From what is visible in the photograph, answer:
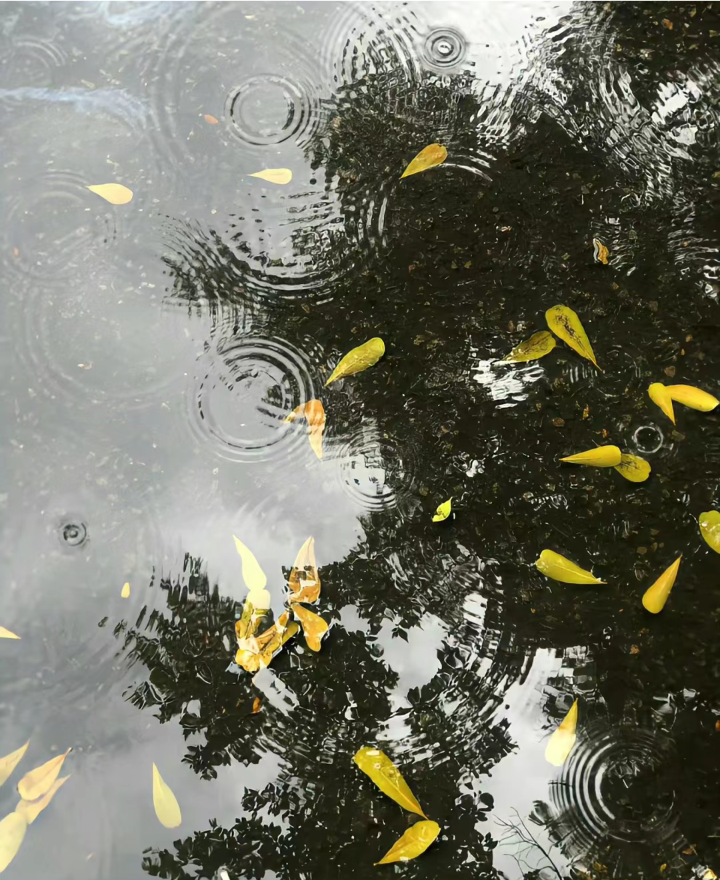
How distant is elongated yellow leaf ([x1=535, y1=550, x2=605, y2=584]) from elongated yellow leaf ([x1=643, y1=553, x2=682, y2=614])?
116mm

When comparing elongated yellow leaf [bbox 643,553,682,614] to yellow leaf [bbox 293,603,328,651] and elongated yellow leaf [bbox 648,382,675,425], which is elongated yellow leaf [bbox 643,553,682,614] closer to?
elongated yellow leaf [bbox 648,382,675,425]

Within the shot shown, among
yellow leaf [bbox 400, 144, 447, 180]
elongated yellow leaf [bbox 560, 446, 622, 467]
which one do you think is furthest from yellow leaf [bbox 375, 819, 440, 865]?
yellow leaf [bbox 400, 144, 447, 180]

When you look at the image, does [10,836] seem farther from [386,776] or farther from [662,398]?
[662,398]

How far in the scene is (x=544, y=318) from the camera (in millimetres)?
1838

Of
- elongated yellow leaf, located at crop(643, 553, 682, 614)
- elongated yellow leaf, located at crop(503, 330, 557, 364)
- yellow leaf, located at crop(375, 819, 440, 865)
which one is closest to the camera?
yellow leaf, located at crop(375, 819, 440, 865)

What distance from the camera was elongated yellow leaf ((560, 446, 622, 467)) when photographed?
1.75m

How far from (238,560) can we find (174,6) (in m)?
1.54

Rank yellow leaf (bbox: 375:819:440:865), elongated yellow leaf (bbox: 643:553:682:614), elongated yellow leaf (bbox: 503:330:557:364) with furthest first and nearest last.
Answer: elongated yellow leaf (bbox: 503:330:557:364)
elongated yellow leaf (bbox: 643:553:682:614)
yellow leaf (bbox: 375:819:440:865)

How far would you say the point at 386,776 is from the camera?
161cm

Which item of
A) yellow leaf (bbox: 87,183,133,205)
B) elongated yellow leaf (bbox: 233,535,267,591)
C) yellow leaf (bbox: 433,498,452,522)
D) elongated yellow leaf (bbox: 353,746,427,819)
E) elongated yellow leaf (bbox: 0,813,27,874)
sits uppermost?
yellow leaf (bbox: 87,183,133,205)

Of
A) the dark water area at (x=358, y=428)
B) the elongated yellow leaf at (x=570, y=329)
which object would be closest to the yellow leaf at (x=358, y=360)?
the dark water area at (x=358, y=428)

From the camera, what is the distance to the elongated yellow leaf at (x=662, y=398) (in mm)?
1790

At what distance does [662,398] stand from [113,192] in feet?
5.04

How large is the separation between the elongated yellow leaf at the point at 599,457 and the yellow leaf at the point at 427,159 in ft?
2.83
